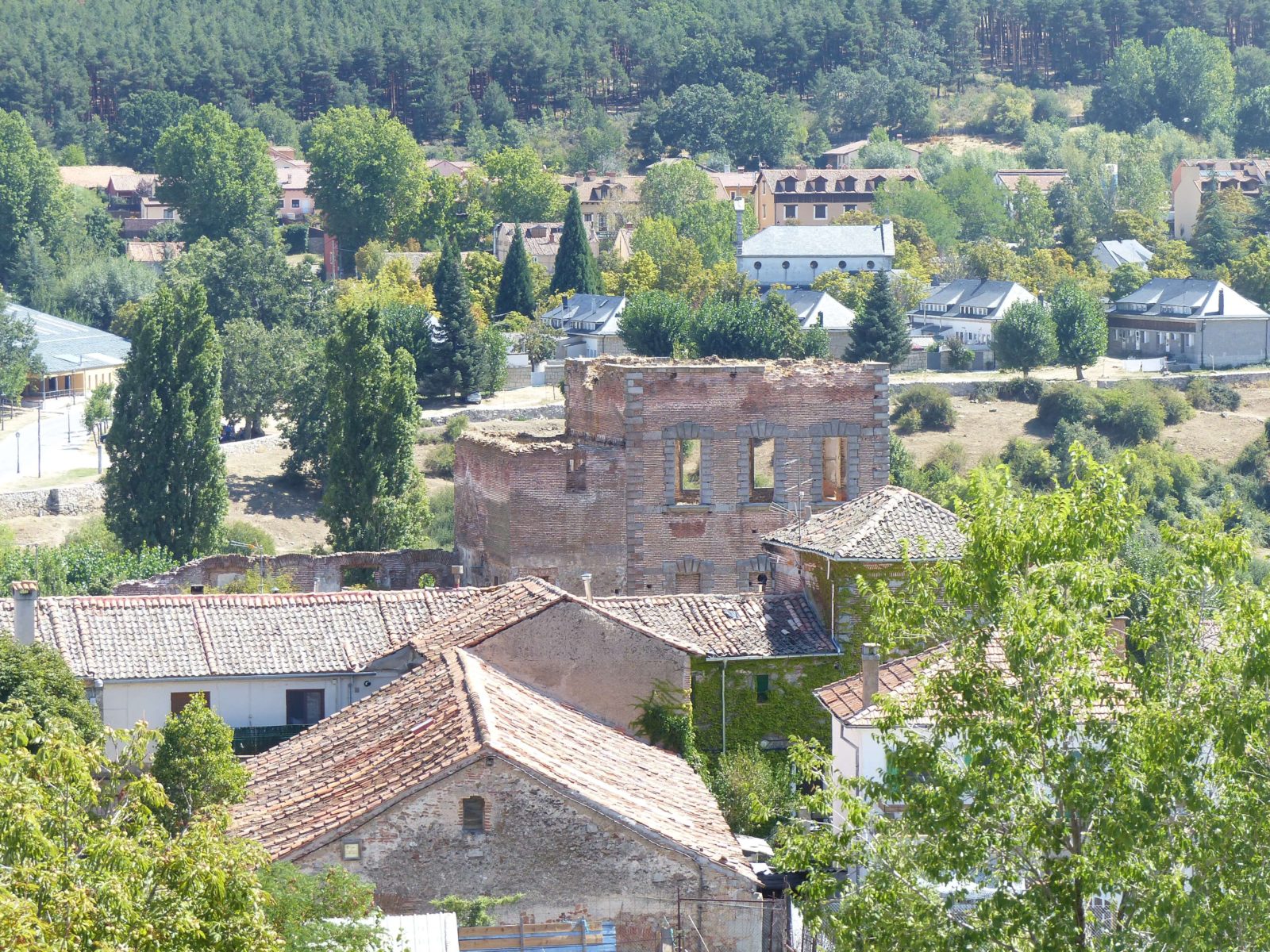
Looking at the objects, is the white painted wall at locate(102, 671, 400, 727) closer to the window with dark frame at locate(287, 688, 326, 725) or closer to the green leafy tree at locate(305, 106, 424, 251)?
the window with dark frame at locate(287, 688, 326, 725)

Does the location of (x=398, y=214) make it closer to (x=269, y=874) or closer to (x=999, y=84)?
(x=999, y=84)

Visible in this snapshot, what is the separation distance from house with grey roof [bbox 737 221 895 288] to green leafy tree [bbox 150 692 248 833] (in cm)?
8559

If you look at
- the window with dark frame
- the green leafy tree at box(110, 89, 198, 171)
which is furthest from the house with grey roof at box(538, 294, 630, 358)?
the window with dark frame

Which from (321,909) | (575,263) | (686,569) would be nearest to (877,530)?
(686,569)

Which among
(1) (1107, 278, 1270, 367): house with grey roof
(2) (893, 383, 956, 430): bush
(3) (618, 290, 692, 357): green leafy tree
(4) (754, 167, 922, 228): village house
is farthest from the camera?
(4) (754, 167, 922, 228): village house

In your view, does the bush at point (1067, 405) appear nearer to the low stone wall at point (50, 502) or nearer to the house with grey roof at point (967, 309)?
the house with grey roof at point (967, 309)

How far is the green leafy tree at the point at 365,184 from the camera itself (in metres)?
121

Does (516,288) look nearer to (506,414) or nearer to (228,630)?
(506,414)

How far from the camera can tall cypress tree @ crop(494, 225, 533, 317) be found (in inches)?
4097

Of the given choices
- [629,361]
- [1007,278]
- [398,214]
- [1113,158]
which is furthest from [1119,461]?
[1113,158]

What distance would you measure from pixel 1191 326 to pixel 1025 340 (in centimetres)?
956

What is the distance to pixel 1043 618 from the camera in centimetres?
1830

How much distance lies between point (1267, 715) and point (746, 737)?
14470mm

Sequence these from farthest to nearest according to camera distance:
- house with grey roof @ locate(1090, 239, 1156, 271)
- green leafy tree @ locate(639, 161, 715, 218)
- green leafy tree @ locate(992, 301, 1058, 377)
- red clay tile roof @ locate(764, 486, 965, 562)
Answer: green leafy tree @ locate(639, 161, 715, 218) < house with grey roof @ locate(1090, 239, 1156, 271) < green leafy tree @ locate(992, 301, 1058, 377) < red clay tile roof @ locate(764, 486, 965, 562)
